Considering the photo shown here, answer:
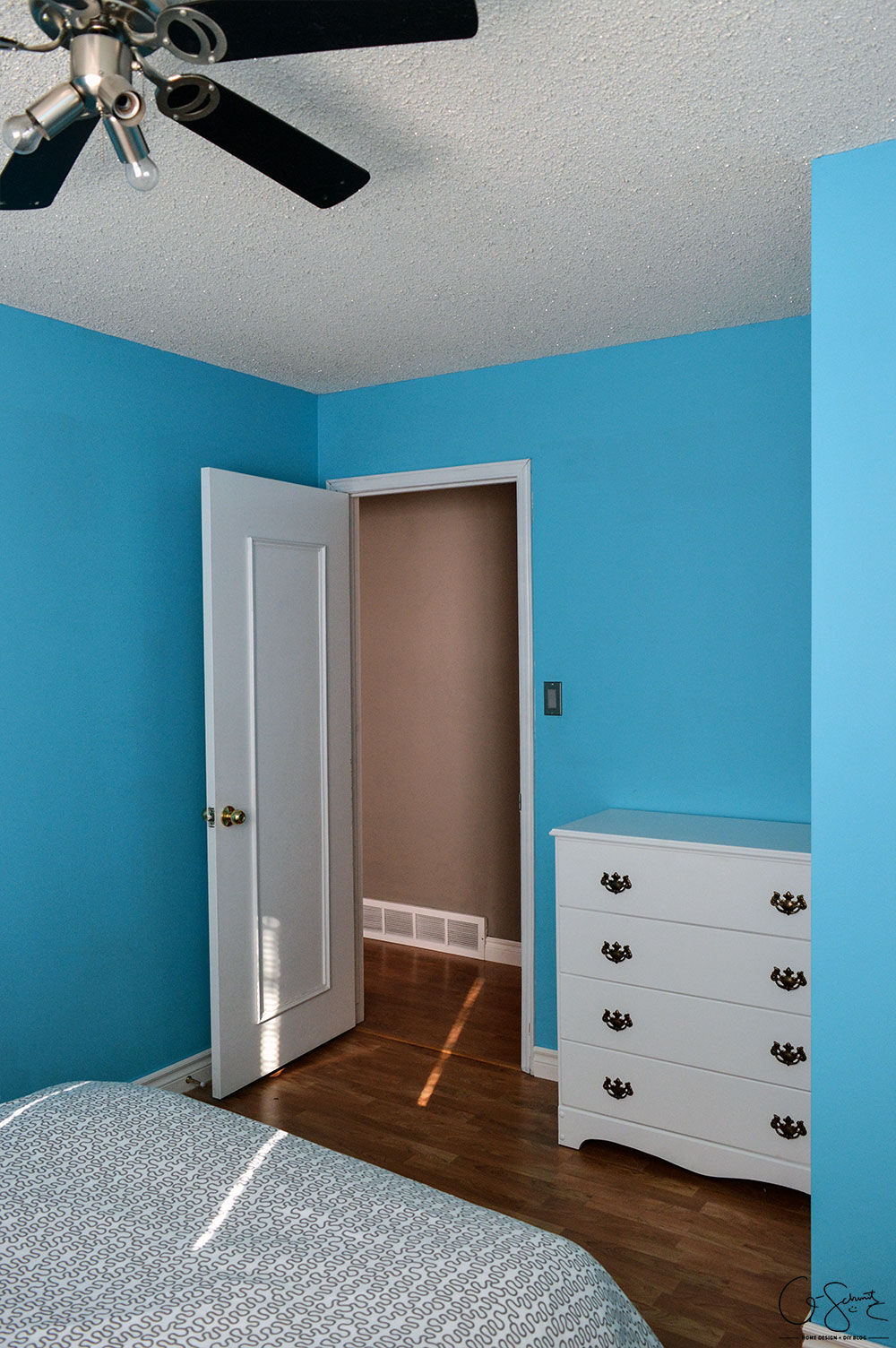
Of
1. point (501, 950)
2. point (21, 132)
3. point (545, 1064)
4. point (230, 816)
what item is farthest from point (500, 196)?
point (501, 950)

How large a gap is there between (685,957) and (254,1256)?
63.8 inches

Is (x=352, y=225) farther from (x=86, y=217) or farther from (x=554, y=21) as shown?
(x=554, y=21)

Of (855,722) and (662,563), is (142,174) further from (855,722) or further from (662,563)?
(662,563)

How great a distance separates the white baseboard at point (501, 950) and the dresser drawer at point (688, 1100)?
160cm

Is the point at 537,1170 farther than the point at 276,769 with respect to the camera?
No

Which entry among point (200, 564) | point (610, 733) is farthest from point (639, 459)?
point (200, 564)

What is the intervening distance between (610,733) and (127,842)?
162 centimetres

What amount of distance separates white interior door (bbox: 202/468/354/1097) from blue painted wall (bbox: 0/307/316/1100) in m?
0.21

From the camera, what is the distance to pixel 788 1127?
2561mm

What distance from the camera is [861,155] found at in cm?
186

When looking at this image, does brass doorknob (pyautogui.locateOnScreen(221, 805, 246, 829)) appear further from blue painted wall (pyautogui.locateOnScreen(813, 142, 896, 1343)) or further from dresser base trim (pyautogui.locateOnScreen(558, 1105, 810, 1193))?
blue painted wall (pyautogui.locateOnScreen(813, 142, 896, 1343))

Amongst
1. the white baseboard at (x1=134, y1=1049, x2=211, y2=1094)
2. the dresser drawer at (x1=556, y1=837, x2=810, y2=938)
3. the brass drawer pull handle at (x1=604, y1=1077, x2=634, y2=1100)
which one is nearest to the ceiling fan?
the dresser drawer at (x1=556, y1=837, x2=810, y2=938)

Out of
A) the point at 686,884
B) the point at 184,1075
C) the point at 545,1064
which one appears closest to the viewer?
the point at 686,884

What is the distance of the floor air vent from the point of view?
4676 millimetres
